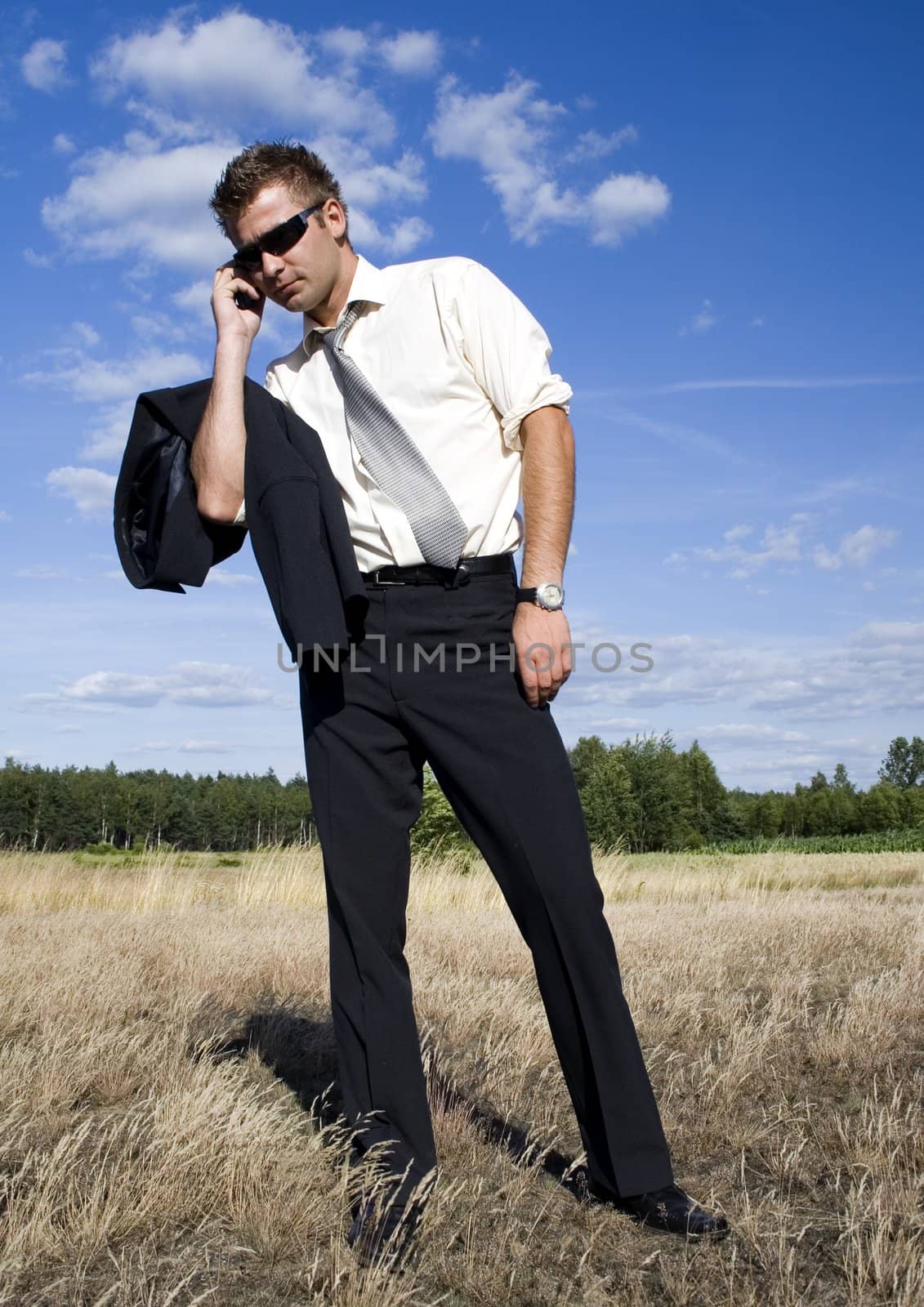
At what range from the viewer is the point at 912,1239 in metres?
2.13

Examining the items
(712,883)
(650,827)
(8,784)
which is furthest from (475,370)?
(8,784)

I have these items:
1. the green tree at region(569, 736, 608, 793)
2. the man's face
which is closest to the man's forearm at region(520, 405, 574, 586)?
the man's face

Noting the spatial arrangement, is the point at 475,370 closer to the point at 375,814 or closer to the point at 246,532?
the point at 246,532

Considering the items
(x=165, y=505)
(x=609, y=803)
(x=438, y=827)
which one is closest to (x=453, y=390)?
(x=165, y=505)

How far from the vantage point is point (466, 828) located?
2.56 m

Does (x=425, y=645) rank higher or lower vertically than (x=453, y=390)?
lower

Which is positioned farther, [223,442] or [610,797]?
[610,797]

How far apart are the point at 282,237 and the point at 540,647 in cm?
127

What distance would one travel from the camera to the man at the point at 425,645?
244cm

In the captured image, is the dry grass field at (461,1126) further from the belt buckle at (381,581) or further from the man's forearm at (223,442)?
the man's forearm at (223,442)

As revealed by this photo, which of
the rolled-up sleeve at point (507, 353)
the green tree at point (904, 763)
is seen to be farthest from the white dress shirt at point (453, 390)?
the green tree at point (904, 763)

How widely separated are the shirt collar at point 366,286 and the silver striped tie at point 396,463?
2 centimetres

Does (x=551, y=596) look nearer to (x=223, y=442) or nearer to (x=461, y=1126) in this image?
(x=223, y=442)

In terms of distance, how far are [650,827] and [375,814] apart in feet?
232
